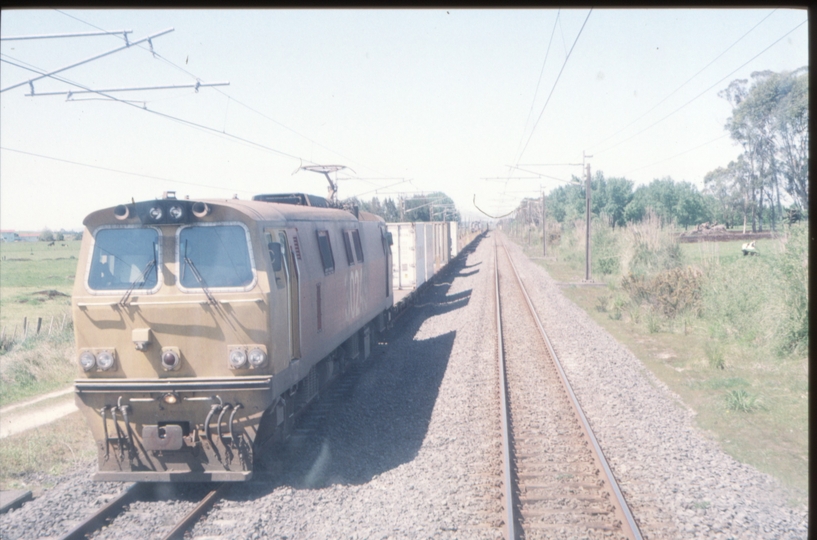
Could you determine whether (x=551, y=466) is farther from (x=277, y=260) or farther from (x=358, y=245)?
(x=358, y=245)

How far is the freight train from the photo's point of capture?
6.57 meters

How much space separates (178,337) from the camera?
661 cm

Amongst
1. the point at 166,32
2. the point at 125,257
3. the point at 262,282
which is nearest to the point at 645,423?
the point at 262,282

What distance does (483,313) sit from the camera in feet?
65.3

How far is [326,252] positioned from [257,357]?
9.88 ft

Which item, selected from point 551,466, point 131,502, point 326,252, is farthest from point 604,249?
point 131,502

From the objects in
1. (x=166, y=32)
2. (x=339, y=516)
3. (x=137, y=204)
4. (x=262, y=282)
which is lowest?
(x=339, y=516)

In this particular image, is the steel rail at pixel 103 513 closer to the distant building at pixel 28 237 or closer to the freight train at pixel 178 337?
the freight train at pixel 178 337

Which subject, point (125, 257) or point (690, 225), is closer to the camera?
point (125, 257)

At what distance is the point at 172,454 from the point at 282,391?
1272 mm

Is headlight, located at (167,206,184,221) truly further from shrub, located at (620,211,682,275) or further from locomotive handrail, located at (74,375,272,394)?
shrub, located at (620,211,682,275)

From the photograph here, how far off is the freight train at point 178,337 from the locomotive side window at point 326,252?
2.02m

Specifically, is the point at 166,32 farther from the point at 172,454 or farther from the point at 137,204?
the point at 172,454

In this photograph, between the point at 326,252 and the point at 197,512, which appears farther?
the point at 326,252
